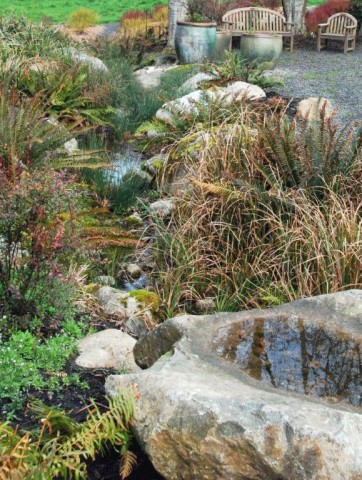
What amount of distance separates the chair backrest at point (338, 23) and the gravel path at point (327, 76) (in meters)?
0.39

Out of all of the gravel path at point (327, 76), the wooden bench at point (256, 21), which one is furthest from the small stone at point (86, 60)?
the wooden bench at point (256, 21)

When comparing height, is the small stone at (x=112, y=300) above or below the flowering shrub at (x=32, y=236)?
below

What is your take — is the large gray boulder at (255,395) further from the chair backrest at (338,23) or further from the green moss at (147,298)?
the chair backrest at (338,23)

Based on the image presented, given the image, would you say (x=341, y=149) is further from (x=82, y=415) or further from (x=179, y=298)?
(x=82, y=415)

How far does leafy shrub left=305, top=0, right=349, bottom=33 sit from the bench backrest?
57.7 inches

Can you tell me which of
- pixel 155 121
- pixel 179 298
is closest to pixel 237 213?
pixel 179 298

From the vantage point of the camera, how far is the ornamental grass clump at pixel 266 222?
491 centimetres

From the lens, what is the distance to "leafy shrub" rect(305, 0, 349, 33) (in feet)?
58.6

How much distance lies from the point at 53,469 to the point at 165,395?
49 centimetres

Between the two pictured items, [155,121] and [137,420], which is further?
[155,121]

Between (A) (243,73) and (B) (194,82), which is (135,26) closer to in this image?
(B) (194,82)

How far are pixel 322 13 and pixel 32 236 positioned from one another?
16623 mm

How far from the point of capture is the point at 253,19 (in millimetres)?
16328

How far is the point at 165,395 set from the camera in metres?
2.84
